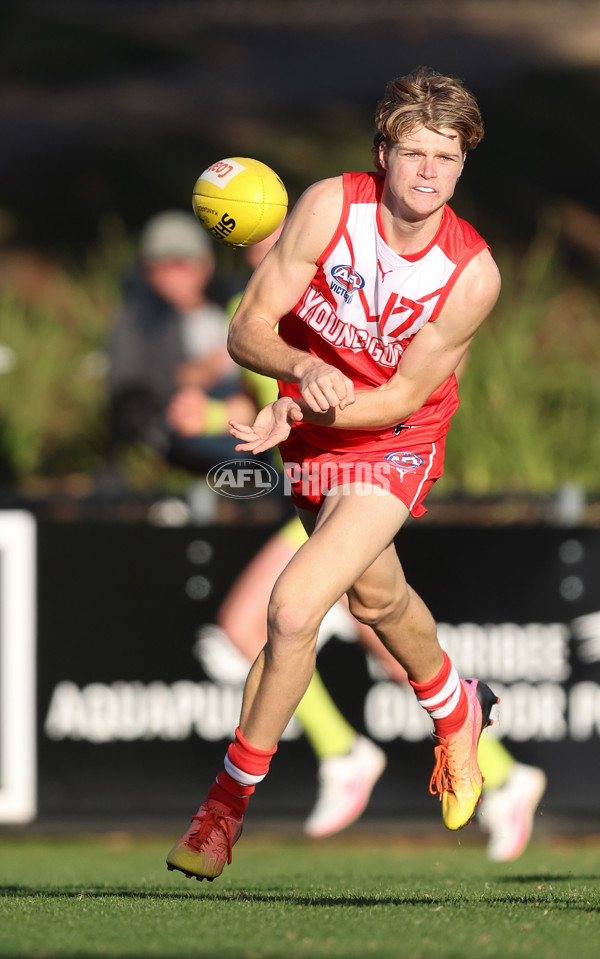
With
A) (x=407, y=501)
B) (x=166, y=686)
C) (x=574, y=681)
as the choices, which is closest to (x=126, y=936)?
(x=407, y=501)

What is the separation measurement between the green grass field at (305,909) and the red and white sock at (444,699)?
2.09ft

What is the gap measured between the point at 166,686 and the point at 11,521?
4.14 feet

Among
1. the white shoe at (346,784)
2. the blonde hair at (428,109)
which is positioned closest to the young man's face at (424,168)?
the blonde hair at (428,109)

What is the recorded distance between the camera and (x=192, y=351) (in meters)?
9.80

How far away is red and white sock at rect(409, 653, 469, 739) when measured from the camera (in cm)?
582

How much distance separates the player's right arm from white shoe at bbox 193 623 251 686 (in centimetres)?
328

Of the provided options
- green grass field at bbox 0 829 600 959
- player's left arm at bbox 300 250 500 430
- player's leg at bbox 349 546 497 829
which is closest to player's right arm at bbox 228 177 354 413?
player's left arm at bbox 300 250 500 430

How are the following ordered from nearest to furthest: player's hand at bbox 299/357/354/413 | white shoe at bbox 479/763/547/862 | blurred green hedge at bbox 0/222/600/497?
1. player's hand at bbox 299/357/354/413
2. white shoe at bbox 479/763/547/862
3. blurred green hedge at bbox 0/222/600/497

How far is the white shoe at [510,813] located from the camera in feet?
25.9

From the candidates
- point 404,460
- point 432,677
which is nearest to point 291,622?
point 404,460

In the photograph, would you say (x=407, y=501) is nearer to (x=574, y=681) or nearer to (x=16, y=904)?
(x=16, y=904)

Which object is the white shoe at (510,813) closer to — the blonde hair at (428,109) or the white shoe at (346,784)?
the white shoe at (346,784)

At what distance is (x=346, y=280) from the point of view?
5.28 metres

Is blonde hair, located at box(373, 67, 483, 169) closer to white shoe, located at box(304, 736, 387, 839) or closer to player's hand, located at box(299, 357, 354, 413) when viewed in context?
player's hand, located at box(299, 357, 354, 413)
